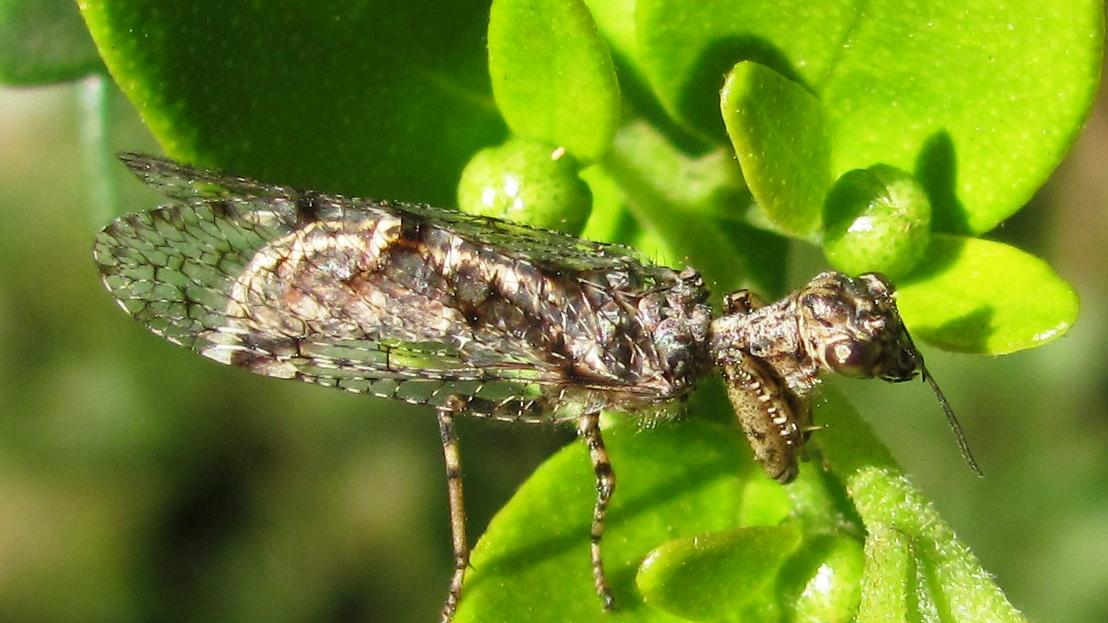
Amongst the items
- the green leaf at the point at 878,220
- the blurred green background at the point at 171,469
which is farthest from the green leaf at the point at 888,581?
the blurred green background at the point at 171,469

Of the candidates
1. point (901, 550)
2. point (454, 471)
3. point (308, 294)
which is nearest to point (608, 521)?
point (901, 550)

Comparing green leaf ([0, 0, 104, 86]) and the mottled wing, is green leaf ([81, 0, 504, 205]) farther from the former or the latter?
green leaf ([0, 0, 104, 86])

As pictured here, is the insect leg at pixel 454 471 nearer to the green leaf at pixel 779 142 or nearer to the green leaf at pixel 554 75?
the green leaf at pixel 554 75

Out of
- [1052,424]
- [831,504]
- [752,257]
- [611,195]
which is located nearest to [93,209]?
[611,195]

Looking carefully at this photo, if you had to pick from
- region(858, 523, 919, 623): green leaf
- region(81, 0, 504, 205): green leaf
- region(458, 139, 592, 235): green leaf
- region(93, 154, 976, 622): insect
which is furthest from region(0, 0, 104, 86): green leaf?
region(858, 523, 919, 623): green leaf

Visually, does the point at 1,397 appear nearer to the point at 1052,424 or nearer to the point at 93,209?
the point at 93,209

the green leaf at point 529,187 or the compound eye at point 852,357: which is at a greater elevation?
the green leaf at point 529,187
